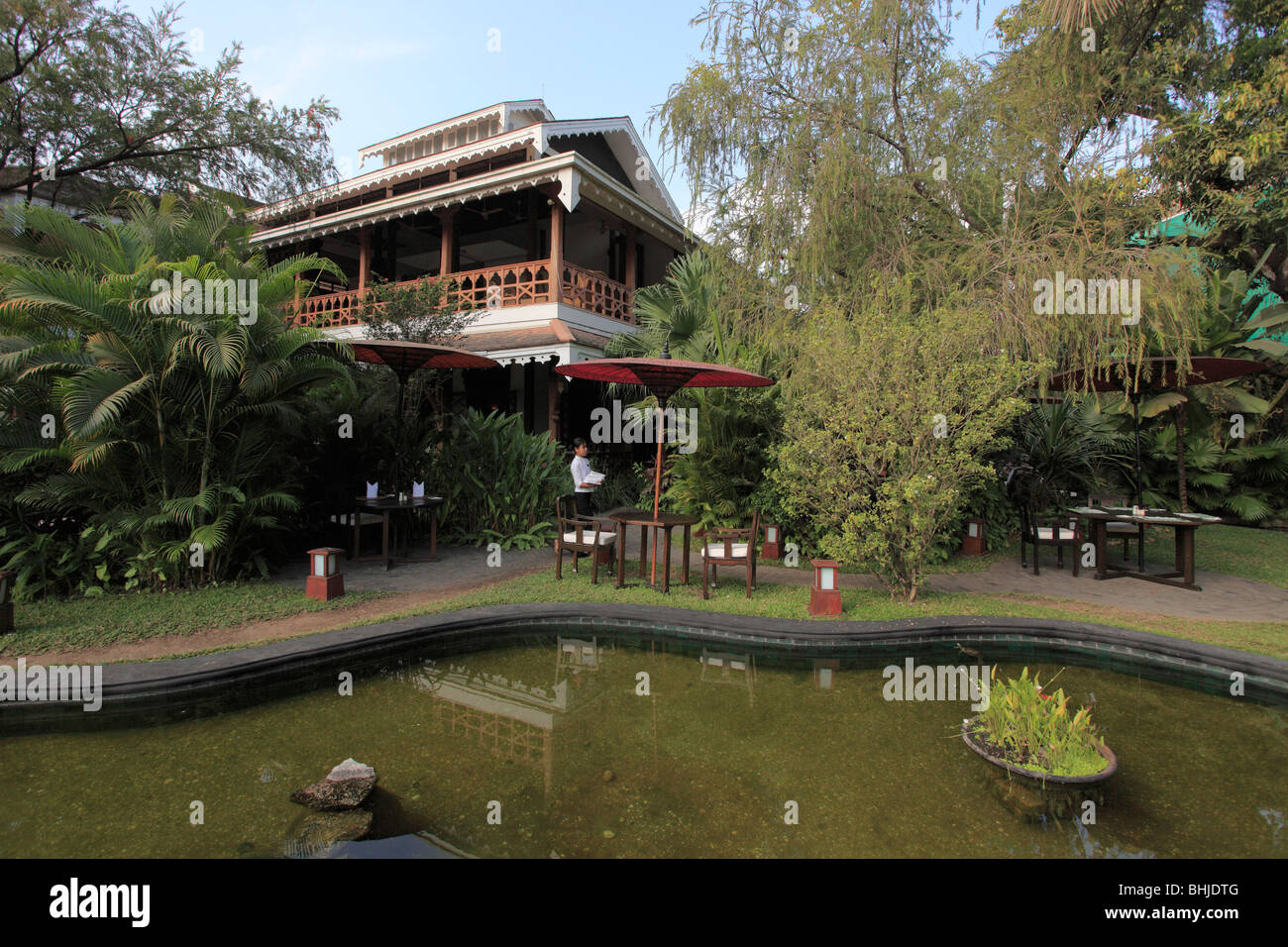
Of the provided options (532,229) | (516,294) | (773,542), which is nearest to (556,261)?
(516,294)

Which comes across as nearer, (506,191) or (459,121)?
(506,191)

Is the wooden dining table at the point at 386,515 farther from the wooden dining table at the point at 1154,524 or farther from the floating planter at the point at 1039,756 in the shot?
the wooden dining table at the point at 1154,524

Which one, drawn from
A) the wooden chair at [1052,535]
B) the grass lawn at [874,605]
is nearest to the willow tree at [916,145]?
the wooden chair at [1052,535]

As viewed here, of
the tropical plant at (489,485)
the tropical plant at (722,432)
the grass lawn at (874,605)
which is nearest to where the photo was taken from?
the grass lawn at (874,605)

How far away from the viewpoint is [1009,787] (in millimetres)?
3104

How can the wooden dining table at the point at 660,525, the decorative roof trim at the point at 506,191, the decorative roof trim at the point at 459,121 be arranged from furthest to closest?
the decorative roof trim at the point at 459,121 → the decorative roof trim at the point at 506,191 → the wooden dining table at the point at 660,525

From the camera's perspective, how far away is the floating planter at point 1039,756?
298cm

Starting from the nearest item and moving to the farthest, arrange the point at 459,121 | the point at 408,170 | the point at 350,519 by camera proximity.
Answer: the point at 350,519, the point at 408,170, the point at 459,121

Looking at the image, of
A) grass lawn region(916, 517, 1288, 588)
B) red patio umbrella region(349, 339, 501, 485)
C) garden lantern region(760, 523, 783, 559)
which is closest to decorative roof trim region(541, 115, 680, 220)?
red patio umbrella region(349, 339, 501, 485)

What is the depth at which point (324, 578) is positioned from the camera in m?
5.92

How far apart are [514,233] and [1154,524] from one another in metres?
15.6

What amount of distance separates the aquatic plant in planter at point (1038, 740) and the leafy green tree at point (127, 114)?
48.0ft

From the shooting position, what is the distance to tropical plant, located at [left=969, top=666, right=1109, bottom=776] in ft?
10.2

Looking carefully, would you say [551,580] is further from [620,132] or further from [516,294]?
[620,132]
